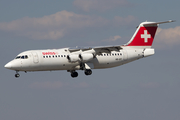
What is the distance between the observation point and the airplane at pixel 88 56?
4812 centimetres

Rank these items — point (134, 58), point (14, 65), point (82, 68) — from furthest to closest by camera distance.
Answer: point (134, 58) → point (82, 68) → point (14, 65)

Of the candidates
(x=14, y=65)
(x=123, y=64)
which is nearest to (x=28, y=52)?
(x=14, y=65)

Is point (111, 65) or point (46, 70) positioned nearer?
point (46, 70)

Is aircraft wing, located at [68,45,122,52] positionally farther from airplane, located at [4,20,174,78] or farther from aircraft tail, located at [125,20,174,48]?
aircraft tail, located at [125,20,174,48]

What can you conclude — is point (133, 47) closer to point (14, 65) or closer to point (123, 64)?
point (123, 64)

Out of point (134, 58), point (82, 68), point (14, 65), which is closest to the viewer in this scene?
point (14, 65)

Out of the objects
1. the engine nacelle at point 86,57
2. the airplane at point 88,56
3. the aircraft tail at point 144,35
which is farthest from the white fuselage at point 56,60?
the aircraft tail at point 144,35

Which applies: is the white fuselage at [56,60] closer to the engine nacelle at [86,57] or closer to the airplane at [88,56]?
the airplane at [88,56]

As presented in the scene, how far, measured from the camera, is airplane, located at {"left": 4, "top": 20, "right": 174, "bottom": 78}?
48.1 metres

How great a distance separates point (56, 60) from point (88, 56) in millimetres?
4259

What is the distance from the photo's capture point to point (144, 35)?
55.6 m

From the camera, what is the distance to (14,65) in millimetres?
47562

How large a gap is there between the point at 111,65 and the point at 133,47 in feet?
14.3

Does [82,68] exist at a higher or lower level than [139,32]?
lower
